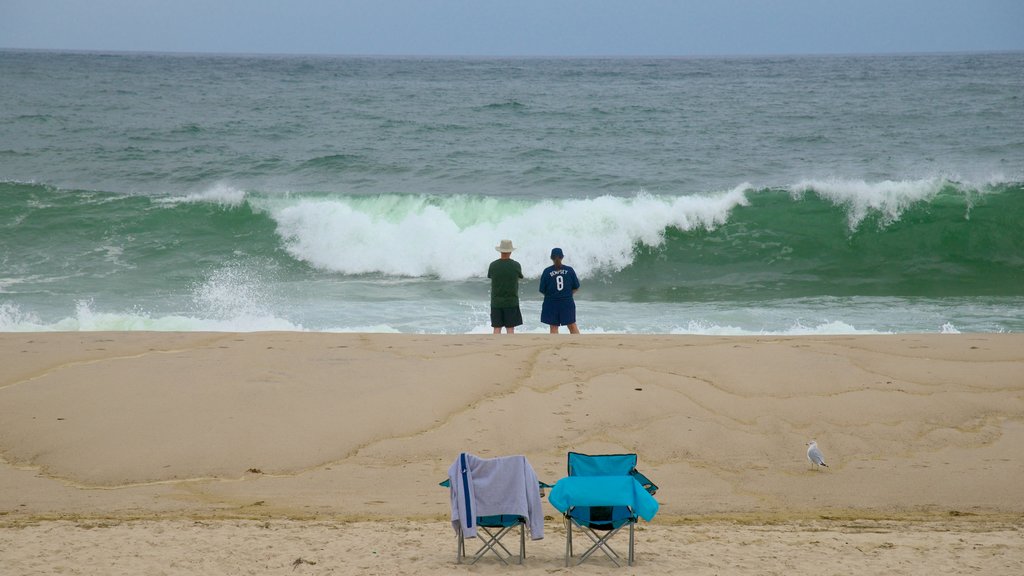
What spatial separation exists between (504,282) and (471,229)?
299 inches

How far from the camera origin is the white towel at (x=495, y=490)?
496 centimetres

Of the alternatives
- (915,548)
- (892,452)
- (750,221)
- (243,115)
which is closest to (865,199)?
(750,221)

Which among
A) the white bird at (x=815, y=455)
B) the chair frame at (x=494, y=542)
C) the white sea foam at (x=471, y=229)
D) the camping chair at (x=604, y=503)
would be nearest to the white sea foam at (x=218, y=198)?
the white sea foam at (x=471, y=229)

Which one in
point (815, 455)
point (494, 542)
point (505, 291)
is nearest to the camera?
point (494, 542)

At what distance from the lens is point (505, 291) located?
10.3m

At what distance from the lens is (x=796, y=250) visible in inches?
681

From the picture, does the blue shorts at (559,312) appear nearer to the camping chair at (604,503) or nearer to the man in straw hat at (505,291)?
the man in straw hat at (505,291)

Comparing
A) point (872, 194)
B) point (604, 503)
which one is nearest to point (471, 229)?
point (872, 194)

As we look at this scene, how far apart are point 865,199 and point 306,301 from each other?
1101 cm

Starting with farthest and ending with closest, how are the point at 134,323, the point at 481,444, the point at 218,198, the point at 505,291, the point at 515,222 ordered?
the point at 218,198
the point at 515,222
the point at 134,323
the point at 505,291
the point at 481,444

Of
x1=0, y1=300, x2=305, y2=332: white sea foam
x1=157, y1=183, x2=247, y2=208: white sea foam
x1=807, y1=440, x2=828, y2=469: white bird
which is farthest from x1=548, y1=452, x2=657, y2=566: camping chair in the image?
x1=157, y1=183, x2=247, y2=208: white sea foam

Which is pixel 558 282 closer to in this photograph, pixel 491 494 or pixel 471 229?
pixel 491 494

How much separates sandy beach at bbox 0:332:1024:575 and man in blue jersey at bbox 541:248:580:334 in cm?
82

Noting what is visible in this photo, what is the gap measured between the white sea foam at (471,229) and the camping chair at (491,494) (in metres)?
11.0
